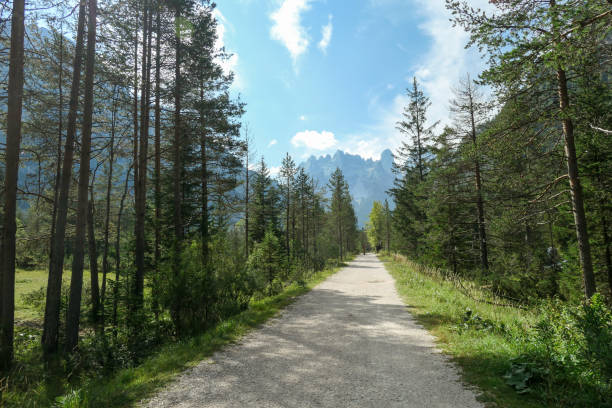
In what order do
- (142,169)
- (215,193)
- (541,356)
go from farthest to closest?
(215,193) < (142,169) < (541,356)

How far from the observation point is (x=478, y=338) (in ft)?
19.1

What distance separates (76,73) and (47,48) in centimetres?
365

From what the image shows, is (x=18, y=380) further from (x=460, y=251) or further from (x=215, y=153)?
(x=460, y=251)

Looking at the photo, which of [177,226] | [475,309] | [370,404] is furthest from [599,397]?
[177,226]

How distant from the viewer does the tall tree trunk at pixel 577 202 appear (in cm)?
722

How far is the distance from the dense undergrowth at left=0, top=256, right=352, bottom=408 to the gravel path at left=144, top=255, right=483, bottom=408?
483 millimetres

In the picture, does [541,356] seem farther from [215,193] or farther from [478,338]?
[215,193]

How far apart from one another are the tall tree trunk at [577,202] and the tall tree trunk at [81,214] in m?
12.9

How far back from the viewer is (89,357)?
282 inches

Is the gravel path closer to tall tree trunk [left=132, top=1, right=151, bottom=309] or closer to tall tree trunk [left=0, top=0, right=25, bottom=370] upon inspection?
tall tree trunk [left=132, top=1, right=151, bottom=309]

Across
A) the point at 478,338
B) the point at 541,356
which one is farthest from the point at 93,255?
the point at 541,356

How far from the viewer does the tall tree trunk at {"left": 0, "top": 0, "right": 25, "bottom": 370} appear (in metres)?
7.03

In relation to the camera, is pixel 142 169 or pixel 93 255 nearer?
pixel 142 169

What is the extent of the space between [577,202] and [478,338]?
16.2ft
